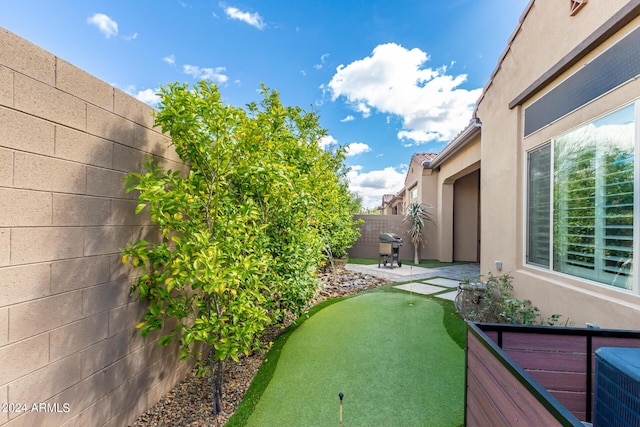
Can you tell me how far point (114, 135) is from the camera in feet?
7.50

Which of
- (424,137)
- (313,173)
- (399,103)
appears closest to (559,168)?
(313,173)

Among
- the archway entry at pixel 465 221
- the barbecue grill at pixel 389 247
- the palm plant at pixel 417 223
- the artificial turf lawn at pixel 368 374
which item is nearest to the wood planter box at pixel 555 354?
the artificial turf lawn at pixel 368 374

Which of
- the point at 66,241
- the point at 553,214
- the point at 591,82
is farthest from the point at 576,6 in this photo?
the point at 66,241

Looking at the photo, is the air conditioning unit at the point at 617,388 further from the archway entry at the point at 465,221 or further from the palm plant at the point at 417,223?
the archway entry at the point at 465,221

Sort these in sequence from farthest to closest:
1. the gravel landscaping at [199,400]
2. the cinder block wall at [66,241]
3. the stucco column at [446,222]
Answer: the stucco column at [446,222] → the gravel landscaping at [199,400] → the cinder block wall at [66,241]

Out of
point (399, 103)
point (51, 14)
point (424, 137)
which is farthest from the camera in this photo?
point (424, 137)

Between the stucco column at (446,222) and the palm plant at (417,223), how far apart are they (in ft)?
2.12

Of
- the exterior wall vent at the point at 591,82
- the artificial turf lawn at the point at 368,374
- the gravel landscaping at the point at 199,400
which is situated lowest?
the gravel landscaping at the point at 199,400

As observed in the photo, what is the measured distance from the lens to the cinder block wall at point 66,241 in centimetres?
163

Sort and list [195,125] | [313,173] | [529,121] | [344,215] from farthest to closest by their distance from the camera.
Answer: [344,215], [313,173], [529,121], [195,125]

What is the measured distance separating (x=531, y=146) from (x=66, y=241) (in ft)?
19.4

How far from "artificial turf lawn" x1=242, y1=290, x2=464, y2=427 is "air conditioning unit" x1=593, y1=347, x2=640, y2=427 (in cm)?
148

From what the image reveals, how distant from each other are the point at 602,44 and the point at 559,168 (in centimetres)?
148

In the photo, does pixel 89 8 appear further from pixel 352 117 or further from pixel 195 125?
pixel 352 117
